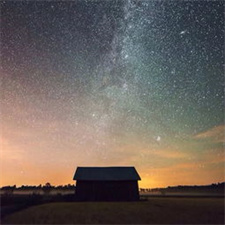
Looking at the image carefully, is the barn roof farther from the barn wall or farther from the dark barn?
the barn wall

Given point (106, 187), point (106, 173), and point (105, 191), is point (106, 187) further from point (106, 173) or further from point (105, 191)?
point (106, 173)

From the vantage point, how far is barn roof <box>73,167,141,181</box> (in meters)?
35.2

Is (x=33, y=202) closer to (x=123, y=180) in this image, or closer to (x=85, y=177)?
(x=85, y=177)

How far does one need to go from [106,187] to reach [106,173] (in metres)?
2.90

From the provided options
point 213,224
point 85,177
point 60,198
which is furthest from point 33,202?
point 213,224

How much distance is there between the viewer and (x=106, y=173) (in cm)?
3706

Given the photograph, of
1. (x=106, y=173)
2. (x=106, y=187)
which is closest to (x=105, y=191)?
(x=106, y=187)

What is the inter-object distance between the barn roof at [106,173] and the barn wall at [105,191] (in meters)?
0.69

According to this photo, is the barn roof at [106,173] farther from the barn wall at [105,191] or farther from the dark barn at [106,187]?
the barn wall at [105,191]

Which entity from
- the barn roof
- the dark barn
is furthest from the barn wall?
the barn roof

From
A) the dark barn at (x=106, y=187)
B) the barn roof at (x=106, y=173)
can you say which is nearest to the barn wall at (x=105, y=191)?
the dark barn at (x=106, y=187)

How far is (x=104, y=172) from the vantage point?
37.4 metres

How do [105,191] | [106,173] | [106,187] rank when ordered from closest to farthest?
[105,191], [106,187], [106,173]

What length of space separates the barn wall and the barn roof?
687 millimetres
